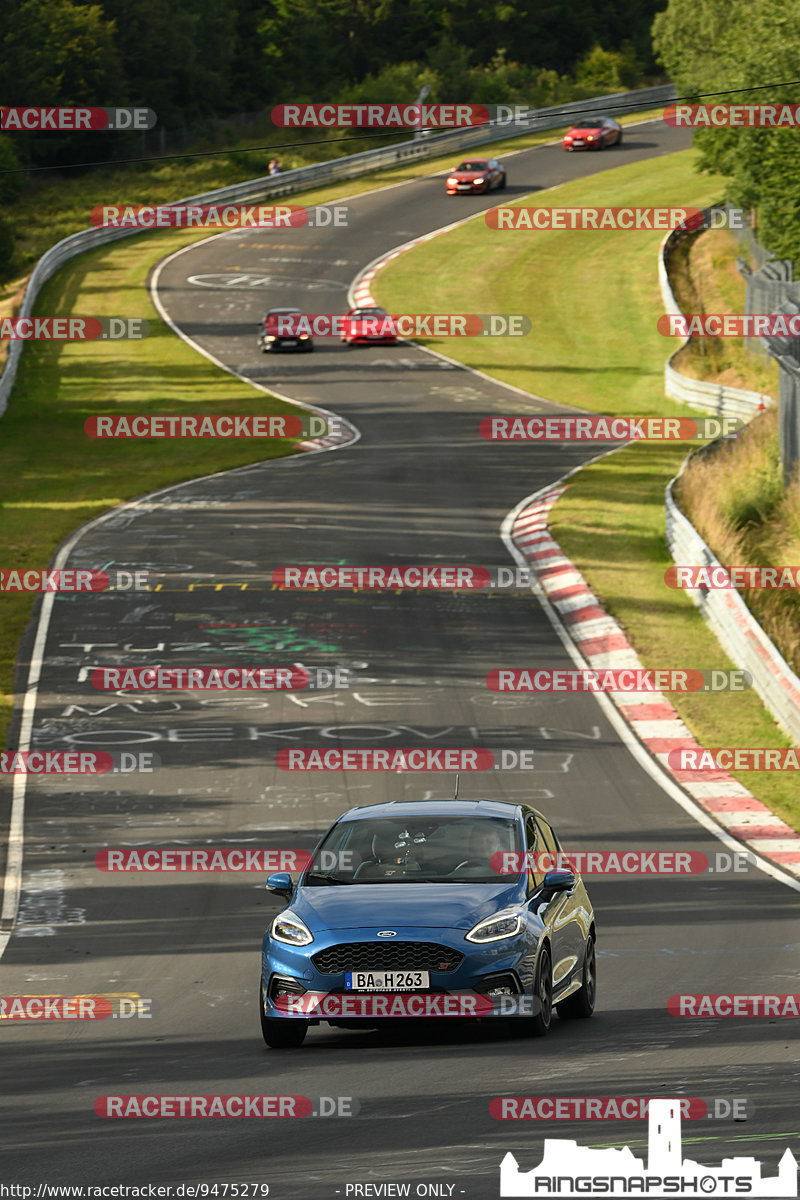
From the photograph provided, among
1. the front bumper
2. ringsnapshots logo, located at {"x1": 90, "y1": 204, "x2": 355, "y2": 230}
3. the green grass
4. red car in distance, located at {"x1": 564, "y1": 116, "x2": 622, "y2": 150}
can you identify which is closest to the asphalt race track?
the front bumper

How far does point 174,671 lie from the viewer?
2347 cm

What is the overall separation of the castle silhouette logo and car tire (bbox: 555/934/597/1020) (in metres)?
3.60

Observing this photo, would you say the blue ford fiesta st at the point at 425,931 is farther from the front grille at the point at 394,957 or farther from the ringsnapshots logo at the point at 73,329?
the ringsnapshots logo at the point at 73,329

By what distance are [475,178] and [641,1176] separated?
228 ft

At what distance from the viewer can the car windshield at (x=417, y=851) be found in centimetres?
1059

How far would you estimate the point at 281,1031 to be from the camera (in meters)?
9.96

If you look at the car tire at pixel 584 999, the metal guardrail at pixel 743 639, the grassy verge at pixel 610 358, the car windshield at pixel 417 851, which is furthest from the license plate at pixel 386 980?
the metal guardrail at pixel 743 639

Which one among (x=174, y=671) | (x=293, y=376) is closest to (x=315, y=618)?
(x=174, y=671)

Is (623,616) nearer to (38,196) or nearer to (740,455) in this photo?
(740,455)

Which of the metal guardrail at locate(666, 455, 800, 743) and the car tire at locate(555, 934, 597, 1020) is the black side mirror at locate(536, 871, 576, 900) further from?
the metal guardrail at locate(666, 455, 800, 743)

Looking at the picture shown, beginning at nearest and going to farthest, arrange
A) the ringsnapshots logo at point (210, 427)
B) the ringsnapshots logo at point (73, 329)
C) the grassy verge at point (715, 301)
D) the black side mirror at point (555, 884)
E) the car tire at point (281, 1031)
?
the car tire at point (281, 1031)
the black side mirror at point (555, 884)
the ringsnapshots logo at point (210, 427)
the grassy verge at point (715, 301)
the ringsnapshots logo at point (73, 329)

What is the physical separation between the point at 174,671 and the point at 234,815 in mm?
5737

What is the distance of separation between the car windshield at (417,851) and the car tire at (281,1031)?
93cm

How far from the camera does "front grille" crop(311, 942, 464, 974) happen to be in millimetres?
9680
